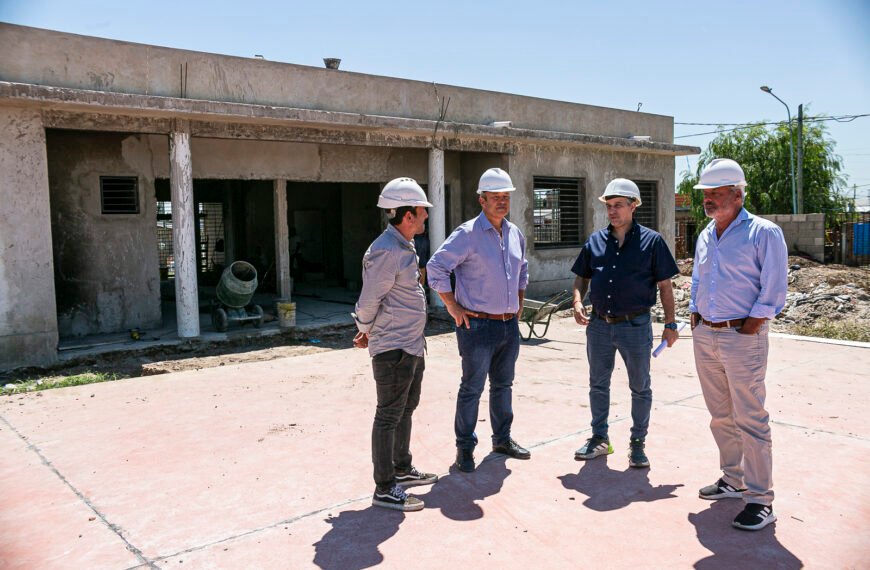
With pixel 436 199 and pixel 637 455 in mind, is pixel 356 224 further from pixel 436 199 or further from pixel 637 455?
pixel 637 455

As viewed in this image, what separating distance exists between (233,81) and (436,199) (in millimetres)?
4062

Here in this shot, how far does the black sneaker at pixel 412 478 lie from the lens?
14.5 feet

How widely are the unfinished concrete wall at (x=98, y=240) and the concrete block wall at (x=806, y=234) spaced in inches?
714

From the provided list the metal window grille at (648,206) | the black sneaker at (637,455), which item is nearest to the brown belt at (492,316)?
the black sneaker at (637,455)

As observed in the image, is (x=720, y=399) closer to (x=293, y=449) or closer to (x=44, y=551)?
(x=293, y=449)

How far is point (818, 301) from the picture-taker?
12789mm

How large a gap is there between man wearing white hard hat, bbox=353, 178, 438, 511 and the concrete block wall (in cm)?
1988

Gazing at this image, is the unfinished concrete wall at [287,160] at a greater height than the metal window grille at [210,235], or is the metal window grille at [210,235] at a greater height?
the unfinished concrete wall at [287,160]

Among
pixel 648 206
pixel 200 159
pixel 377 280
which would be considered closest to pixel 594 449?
pixel 377 280

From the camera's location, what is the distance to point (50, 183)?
9.95m

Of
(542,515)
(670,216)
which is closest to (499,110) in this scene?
(670,216)

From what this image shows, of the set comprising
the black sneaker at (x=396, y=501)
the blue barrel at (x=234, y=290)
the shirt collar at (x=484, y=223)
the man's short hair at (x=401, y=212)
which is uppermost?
the man's short hair at (x=401, y=212)

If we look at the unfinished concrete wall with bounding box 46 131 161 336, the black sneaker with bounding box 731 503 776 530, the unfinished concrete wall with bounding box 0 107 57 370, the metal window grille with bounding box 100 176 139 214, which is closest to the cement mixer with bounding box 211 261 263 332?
the unfinished concrete wall with bounding box 46 131 161 336

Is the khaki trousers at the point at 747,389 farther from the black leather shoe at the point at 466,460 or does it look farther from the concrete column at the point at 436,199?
the concrete column at the point at 436,199
